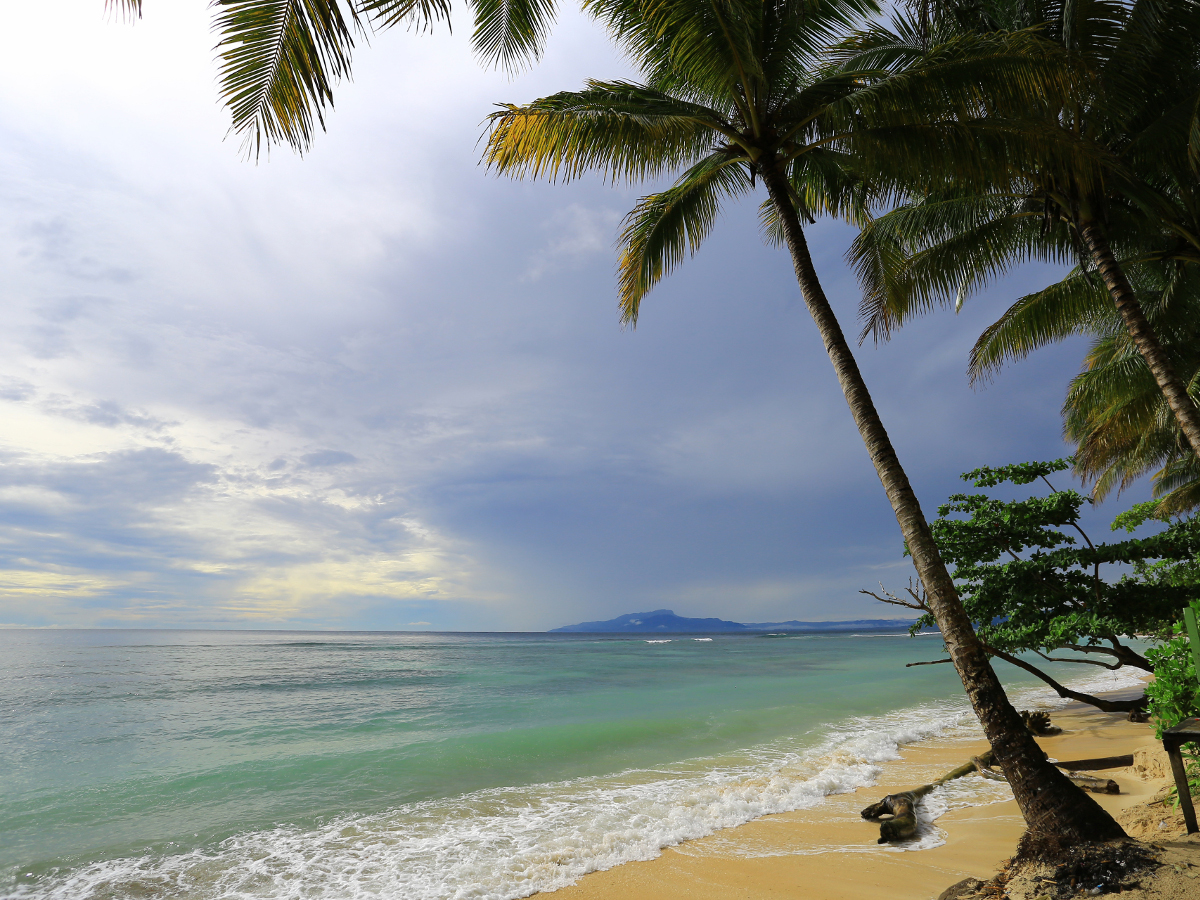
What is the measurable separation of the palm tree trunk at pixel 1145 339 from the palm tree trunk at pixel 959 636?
13.6 feet

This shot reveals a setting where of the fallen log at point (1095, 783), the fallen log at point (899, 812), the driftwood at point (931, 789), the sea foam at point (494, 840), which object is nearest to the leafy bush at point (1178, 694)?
the fallen log at point (1095, 783)

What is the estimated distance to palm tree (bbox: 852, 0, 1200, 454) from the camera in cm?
643

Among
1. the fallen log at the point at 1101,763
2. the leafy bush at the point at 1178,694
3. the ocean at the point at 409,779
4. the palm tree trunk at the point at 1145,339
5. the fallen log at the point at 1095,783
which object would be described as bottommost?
the ocean at the point at 409,779

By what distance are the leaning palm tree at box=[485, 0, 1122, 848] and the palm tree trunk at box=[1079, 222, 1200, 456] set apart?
2778 mm

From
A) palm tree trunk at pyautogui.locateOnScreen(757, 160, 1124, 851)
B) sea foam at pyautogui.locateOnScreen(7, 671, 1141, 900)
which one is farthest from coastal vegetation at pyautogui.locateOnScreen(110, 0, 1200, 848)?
sea foam at pyautogui.locateOnScreen(7, 671, 1141, 900)

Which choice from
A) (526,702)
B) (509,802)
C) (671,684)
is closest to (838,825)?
(509,802)

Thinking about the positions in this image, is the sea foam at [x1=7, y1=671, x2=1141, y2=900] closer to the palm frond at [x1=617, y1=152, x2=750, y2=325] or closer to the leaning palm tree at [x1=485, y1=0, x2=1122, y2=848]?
the leaning palm tree at [x1=485, y1=0, x2=1122, y2=848]

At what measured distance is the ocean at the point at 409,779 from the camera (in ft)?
18.4

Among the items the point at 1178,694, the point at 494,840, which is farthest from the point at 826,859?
the point at 494,840

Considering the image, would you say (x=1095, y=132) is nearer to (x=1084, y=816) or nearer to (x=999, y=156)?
(x=999, y=156)

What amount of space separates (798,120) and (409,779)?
10.4 m

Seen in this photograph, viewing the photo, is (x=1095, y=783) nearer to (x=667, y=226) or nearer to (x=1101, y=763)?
(x=1101, y=763)

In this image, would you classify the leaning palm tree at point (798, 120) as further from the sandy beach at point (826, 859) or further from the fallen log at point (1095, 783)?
the fallen log at point (1095, 783)

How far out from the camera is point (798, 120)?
5.77m
